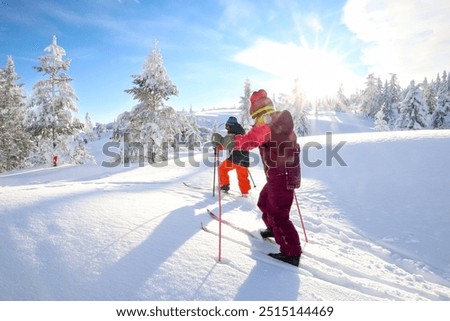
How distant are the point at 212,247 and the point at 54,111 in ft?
74.5

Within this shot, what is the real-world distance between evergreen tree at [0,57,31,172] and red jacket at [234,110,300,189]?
82.9 ft

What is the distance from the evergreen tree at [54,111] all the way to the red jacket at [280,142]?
21894 mm

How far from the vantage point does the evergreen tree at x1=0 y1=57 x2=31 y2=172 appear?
2400 centimetres

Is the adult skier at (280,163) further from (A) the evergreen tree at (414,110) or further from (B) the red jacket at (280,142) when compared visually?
(A) the evergreen tree at (414,110)

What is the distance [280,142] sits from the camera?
3.95 metres

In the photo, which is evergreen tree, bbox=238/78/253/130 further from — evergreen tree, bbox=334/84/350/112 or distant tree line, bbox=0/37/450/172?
evergreen tree, bbox=334/84/350/112

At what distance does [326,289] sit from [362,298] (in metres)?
0.41

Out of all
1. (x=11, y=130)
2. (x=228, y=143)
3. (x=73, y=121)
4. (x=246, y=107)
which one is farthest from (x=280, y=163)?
(x=246, y=107)

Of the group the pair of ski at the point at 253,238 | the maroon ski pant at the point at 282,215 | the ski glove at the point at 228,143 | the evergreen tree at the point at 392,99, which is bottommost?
the pair of ski at the point at 253,238

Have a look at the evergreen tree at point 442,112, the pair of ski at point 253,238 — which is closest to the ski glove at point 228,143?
the pair of ski at point 253,238

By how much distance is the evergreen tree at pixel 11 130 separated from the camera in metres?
24.0

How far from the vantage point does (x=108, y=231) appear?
360 centimetres

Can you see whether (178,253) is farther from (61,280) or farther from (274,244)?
(274,244)

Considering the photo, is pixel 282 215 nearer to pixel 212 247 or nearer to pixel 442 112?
pixel 212 247
